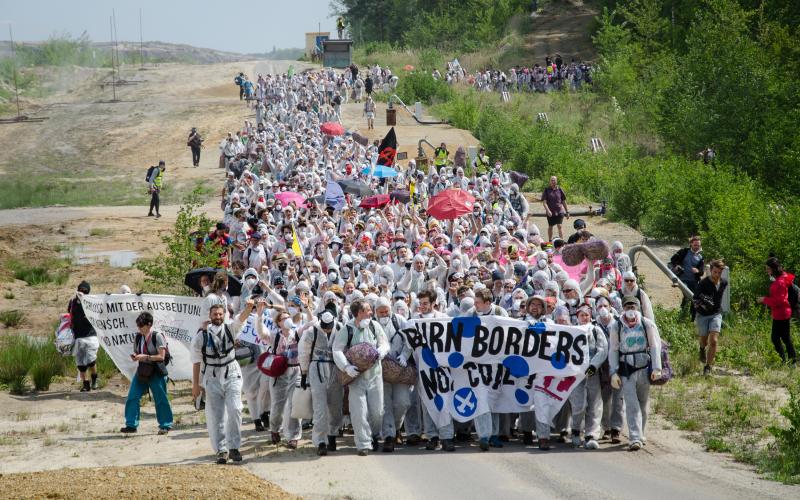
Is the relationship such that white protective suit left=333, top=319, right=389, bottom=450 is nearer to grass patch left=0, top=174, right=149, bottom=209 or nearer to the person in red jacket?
the person in red jacket

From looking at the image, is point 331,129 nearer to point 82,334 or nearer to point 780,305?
point 82,334

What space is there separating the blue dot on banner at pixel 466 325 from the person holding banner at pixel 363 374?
0.82 meters

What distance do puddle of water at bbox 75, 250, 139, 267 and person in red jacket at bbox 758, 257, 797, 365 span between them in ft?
62.5

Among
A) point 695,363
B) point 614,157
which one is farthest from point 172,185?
point 695,363

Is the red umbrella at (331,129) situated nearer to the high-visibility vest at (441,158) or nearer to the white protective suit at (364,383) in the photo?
the high-visibility vest at (441,158)

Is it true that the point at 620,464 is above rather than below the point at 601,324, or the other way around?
below

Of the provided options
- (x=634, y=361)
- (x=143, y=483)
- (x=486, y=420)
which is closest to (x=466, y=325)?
(x=486, y=420)

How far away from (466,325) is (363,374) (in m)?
1.29

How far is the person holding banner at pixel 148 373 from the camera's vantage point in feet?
45.0

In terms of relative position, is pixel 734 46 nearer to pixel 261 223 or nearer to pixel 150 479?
pixel 261 223

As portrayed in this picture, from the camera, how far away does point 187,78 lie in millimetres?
77875

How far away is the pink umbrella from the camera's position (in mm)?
24703

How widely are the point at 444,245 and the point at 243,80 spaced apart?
44.9 meters

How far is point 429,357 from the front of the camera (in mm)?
12930
